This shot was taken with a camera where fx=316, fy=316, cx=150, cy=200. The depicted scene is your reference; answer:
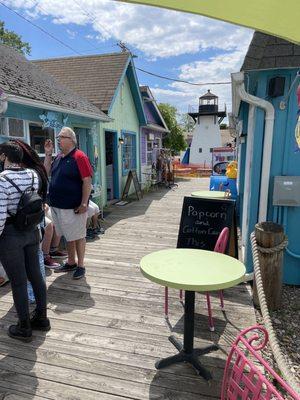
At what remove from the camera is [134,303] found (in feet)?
12.2

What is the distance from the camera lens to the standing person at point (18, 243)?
2.63m

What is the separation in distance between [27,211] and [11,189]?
224mm

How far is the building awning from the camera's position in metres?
0.88

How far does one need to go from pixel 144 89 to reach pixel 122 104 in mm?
3950

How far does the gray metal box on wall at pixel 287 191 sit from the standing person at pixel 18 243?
284cm

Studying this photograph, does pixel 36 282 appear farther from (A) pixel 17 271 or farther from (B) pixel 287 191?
(B) pixel 287 191

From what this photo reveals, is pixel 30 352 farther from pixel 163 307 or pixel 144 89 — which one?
pixel 144 89

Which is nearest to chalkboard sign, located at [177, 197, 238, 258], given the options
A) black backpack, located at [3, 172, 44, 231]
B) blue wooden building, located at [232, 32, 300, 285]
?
blue wooden building, located at [232, 32, 300, 285]

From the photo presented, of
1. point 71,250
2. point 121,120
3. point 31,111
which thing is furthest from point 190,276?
point 121,120

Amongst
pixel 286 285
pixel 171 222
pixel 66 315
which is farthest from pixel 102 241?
pixel 286 285

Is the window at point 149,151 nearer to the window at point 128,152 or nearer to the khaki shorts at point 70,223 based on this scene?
the window at point 128,152

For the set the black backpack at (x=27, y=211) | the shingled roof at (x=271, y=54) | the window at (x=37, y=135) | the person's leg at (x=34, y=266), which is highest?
the shingled roof at (x=271, y=54)

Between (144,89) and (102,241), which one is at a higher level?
(144,89)

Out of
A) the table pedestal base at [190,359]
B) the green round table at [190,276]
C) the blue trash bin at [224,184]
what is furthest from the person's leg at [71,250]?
the blue trash bin at [224,184]
